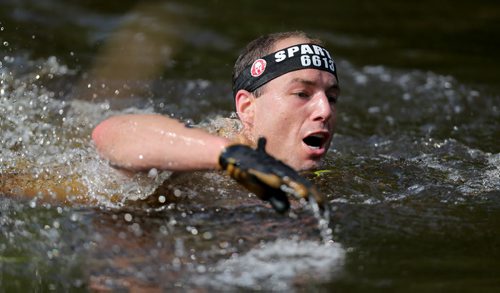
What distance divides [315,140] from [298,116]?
0.87ft

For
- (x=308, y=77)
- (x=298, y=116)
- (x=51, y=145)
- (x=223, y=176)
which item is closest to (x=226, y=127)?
(x=223, y=176)

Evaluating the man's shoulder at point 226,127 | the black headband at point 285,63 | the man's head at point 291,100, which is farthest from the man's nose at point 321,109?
the man's shoulder at point 226,127

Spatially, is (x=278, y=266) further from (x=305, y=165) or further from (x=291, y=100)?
(x=291, y=100)

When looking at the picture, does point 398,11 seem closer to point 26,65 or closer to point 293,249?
point 26,65

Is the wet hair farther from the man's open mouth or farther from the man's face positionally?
the man's open mouth

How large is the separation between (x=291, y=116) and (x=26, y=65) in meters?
4.35

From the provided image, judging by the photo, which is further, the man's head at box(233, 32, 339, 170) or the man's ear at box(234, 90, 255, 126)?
the man's ear at box(234, 90, 255, 126)

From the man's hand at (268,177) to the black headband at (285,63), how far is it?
139 centimetres

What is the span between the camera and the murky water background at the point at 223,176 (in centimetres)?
399

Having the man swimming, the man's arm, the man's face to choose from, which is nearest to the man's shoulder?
the man swimming

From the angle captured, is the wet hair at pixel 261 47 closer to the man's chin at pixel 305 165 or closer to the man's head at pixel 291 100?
the man's head at pixel 291 100

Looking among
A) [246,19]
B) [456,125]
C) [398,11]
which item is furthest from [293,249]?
[398,11]

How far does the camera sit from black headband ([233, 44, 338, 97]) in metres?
5.44

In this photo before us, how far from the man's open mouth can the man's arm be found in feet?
3.38
